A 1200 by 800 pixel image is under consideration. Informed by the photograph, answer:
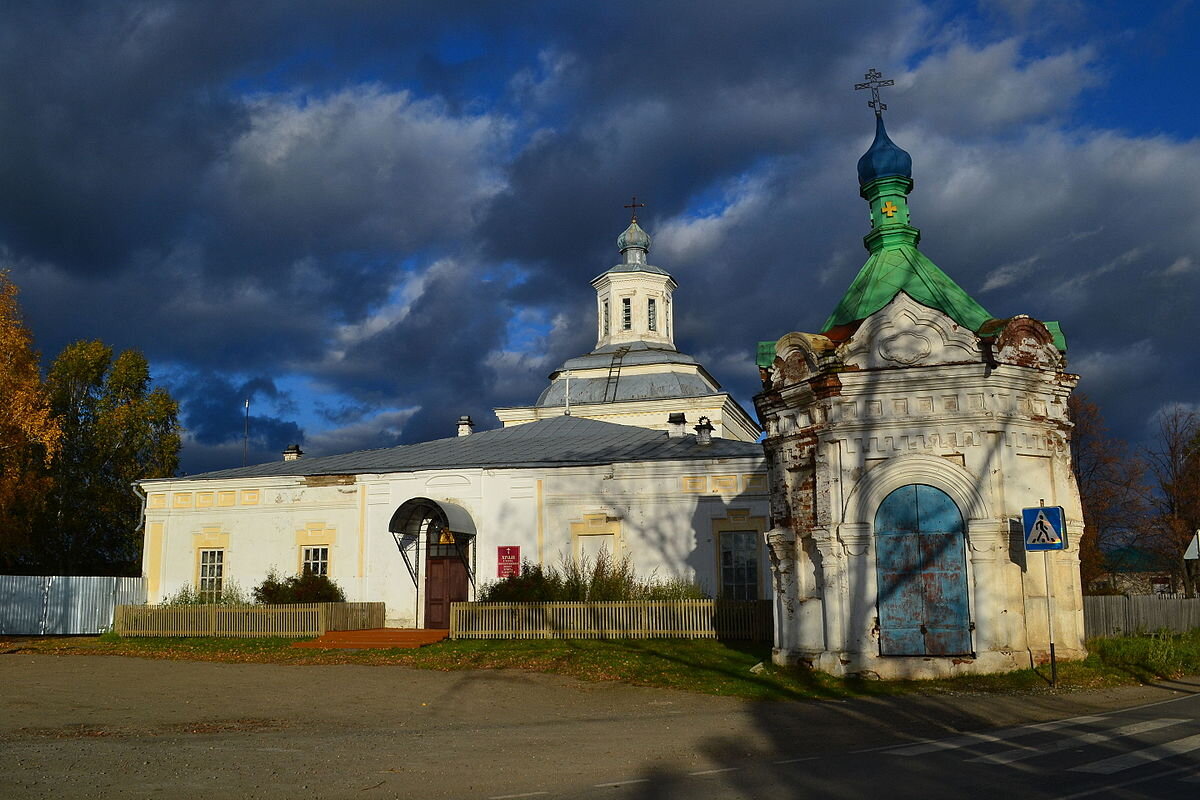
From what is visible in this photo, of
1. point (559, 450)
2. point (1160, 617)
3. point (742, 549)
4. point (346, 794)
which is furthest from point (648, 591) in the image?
point (346, 794)

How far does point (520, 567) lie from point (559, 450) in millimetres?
3801

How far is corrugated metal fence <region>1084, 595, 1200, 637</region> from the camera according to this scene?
67.4ft

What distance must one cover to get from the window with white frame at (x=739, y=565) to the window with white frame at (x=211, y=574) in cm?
1347

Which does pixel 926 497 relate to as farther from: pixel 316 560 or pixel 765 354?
pixel 316 560

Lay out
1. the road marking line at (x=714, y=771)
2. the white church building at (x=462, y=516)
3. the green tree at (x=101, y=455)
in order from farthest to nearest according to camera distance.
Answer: the green tree at (x=101, y=455), the white church building at (x=462, y=516), the road marking line at (x=714, y=771)

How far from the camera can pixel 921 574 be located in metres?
14.1

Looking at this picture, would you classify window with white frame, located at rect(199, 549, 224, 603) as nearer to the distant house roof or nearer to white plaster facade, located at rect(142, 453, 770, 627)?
white plaster facade, located at rect(142, 453, 770, 627)

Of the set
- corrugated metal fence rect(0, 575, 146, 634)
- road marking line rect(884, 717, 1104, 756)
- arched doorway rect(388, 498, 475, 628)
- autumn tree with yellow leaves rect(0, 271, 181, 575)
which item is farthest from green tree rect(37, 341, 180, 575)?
road marking line rect(884, 717, 1104, 756)

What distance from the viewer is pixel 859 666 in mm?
14070

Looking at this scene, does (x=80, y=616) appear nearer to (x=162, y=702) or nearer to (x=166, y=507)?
(x=166, y=507)

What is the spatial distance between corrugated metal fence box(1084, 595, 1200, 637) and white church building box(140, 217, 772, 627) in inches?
271

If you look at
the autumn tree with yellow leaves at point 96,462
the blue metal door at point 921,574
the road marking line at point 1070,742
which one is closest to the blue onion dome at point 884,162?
the blue metal door at point 921,574

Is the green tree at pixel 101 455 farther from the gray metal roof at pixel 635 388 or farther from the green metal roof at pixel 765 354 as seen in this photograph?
the green metal roof at pixel 765 354

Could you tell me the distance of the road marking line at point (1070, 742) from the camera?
28.2 ft
